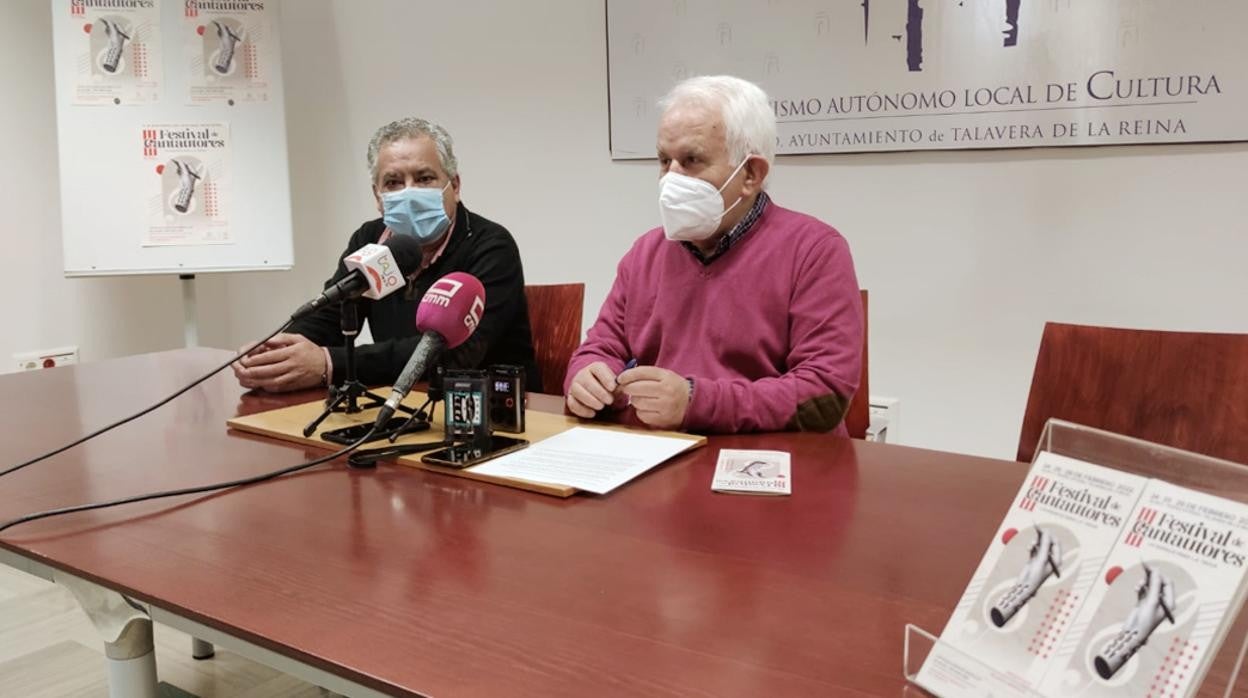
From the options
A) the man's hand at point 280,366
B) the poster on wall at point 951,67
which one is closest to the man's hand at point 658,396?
the man's hand at point 280,366

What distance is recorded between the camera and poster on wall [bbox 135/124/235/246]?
329 cm

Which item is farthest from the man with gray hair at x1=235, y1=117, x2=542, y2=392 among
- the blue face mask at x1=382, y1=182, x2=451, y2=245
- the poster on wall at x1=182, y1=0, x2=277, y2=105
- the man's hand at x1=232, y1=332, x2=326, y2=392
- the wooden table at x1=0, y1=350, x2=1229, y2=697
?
the poster on wall at x1=182, y1=0, x2=277, y2=105

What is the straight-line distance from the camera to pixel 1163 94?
2195 mm

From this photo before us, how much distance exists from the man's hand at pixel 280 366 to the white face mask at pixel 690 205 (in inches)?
29.2

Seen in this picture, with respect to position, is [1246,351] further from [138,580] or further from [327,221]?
[327,221]

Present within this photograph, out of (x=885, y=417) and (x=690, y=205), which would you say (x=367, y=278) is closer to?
(x=690, y=205)

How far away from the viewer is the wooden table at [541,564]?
0.73 meters

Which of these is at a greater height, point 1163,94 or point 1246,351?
point 1163,94

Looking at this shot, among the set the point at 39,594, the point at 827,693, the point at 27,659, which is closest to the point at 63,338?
the point at 39,594

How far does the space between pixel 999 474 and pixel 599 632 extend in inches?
26.4

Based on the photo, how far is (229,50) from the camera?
3352 mm

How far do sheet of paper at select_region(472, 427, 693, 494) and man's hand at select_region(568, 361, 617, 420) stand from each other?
7cm

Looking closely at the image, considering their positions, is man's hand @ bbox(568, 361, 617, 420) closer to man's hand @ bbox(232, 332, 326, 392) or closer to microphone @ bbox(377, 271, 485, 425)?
microphone @ bbox(377, 271, 485, 425)

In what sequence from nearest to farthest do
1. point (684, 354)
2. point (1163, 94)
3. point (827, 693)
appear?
point (827, 693), point (684, 354), point (1163, 94)
